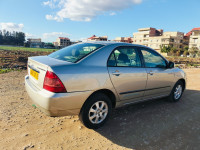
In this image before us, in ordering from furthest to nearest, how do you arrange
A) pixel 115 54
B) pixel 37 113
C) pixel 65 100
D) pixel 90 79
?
pixel 37 113 → pixel 115 54 → pixel 90 79 → pixel 65 100

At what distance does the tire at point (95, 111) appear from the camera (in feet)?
9.59

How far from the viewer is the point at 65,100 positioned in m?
2.62

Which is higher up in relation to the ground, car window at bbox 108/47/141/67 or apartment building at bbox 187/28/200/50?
apartment building at bbox 187/28/200/50

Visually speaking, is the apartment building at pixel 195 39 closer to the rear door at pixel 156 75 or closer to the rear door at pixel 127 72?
the rear door at pixel 156 75

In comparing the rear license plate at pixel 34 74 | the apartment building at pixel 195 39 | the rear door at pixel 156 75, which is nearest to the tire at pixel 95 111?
the rear license plate at pixel 34 74

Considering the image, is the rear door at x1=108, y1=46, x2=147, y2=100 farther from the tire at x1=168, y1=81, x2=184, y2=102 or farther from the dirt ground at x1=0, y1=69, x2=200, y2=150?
the tire at x1=168, y1=81, x2=184, y2=102

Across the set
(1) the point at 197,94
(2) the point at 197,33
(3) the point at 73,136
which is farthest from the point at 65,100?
(2) the point at 197,33

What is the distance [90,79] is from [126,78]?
2.92 feet

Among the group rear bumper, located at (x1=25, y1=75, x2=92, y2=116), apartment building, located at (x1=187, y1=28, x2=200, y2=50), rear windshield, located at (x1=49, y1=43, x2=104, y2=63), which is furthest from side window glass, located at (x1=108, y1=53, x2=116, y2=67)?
apartment building, located at (x1=187, y1=28, x2=200, y2=50)

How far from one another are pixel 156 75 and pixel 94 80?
1905 mm

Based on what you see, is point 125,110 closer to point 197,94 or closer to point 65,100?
point 65,100

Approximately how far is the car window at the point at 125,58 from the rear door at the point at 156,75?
0.91ft

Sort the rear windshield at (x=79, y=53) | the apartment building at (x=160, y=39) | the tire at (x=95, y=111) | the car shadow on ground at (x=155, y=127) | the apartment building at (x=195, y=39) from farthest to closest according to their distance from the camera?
1. the apartment building at (x=160, y=39)
2. the apartment building at (x=195, y=39)
3. the rear windshield at (x=79, y=53)
4. the tire at (x=95, y=111)
5. the car shadow on ground at (x=155, y=127)

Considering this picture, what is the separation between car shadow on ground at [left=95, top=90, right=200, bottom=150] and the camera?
2.82 metres
